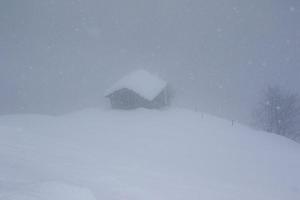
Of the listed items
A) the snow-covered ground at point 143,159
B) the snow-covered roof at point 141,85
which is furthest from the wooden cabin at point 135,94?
the snow-covered ground at point 143,159

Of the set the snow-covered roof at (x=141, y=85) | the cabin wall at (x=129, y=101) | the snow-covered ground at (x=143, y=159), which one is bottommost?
the snow-covered ground at (x=143, y=159)

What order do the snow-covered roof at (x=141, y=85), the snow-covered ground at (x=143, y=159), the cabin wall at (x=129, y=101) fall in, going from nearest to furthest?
the snow-covered ground at (x=143, y=159), the snow-covered roof at (x=141, y=85), the cabin wall at (x=129, y=101)

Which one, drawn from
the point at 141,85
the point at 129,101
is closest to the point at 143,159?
the point at 129,101

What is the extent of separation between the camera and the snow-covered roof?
31.2 m

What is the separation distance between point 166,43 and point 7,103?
4170cm

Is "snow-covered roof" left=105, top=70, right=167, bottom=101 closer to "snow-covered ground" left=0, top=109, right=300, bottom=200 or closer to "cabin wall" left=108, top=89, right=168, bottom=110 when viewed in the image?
"cabin wall" left=108, top=89, right=168, bottom=110

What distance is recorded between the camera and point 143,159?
1412 centimetres

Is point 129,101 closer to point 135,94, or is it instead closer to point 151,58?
point 135,94

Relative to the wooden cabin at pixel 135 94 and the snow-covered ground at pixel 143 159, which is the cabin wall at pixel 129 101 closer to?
the wooden cabin at pixel 135 94

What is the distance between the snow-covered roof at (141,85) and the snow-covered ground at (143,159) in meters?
2.01


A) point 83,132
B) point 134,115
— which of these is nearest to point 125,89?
point 134,115

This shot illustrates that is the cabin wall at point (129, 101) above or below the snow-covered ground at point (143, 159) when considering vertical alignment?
above

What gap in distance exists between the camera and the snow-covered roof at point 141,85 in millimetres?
31197

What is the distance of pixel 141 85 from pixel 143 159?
18357mm
